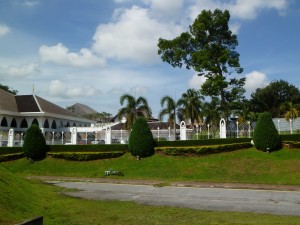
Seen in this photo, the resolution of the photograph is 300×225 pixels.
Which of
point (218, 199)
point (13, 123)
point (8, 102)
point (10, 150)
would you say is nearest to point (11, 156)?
point (10, 150)

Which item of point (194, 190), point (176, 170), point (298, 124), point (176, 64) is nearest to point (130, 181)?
point (176, 170)

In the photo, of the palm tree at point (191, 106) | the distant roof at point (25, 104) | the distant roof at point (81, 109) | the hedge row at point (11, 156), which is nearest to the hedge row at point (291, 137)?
the palm tree at point (191, 106)

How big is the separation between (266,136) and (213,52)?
15.4 metres

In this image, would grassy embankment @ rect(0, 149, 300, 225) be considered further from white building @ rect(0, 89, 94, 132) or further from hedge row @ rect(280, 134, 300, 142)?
white building @ rect(0, 89, 94, 132)

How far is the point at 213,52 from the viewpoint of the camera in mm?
40406

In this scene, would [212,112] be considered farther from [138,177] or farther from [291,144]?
[138,177]

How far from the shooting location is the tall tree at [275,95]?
6800 cm

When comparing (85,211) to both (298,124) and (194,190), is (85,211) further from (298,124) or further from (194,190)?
(298,124)

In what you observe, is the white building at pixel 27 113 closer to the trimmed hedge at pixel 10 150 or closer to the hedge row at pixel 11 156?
the trimmed hedge at pixel 10 150

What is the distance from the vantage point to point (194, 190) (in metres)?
19.6

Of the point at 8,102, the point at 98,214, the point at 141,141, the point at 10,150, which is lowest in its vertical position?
the point at 98,214

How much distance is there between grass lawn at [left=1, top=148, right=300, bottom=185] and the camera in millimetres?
23781

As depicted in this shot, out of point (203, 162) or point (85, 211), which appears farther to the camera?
point (203, 162)

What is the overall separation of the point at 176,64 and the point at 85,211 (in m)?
33.7
